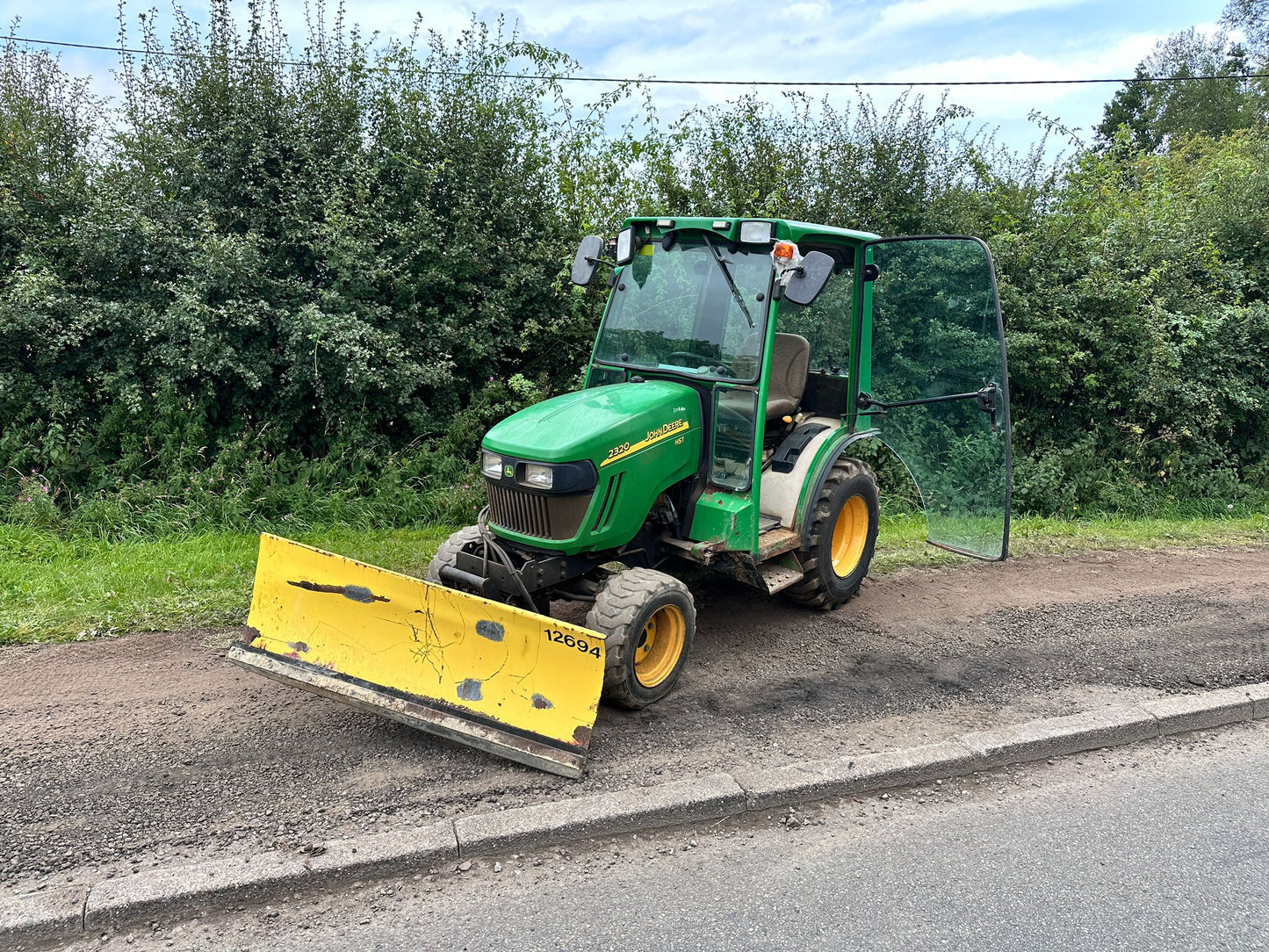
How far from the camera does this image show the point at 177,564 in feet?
19.6

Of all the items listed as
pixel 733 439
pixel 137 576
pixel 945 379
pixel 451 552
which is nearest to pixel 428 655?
pixel 451 552

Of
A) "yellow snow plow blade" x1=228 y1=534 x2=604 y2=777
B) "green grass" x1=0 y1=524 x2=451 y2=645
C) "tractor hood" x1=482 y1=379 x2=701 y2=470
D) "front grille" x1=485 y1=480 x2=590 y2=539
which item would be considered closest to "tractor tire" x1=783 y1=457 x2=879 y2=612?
"tractor hood" x1=482 y1=379 x2=701 y2=470

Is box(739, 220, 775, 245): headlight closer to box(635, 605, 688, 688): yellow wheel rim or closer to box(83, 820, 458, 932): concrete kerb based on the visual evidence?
box(635, 605, 688, 688): yellow wheel rim

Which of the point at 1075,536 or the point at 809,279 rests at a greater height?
the point at 809,279

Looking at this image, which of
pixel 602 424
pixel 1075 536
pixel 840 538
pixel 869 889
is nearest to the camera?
pixel 869 889

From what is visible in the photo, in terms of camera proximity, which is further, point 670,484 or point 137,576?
point 137,576

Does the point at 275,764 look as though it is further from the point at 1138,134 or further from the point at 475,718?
the point at 1138,134

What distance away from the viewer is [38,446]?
7246 millimetres

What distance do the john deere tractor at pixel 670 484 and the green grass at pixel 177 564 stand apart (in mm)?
1424

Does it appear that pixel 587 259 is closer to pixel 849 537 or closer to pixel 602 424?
pixel 602 424

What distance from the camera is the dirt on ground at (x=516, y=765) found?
3361 mm

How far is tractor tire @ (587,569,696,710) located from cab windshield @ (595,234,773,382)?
129 cm

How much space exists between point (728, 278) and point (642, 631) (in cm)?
203

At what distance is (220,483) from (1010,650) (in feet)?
20.2
